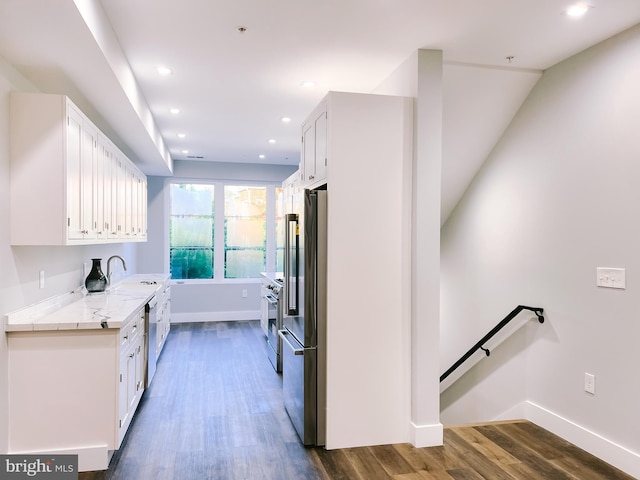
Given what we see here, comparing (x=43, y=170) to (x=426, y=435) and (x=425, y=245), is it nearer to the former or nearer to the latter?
(x=425, y=245)

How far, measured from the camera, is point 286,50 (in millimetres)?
3146

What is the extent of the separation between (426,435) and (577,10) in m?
2.86

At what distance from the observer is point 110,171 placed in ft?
12.8

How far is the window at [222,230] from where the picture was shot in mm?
7719

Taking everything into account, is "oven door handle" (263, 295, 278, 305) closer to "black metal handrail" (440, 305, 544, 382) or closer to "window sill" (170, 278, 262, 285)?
"black metal handrail" (440, 305, 544, 382)

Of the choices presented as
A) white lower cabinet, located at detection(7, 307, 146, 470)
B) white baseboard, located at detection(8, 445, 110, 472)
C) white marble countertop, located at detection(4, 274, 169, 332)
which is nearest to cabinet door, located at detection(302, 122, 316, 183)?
white marble countertop, located at detection(4, 274, 169, 332)

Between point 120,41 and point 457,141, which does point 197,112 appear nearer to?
point 120,41

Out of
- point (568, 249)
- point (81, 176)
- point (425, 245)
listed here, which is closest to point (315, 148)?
point (425, 245)

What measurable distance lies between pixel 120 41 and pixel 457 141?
2832 millimetres

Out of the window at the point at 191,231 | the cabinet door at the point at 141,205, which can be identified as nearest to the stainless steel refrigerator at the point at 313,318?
the cabinet door at the point at 141,205

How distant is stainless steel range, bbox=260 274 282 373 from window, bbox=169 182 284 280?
2.07 m

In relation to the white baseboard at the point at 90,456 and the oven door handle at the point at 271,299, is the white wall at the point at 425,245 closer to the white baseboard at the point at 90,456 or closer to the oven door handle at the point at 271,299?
the white baseboard at the point at 90,456

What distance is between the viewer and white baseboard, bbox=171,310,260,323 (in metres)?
7.59

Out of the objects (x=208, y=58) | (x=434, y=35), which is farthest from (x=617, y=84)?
(x=208, y=58)
